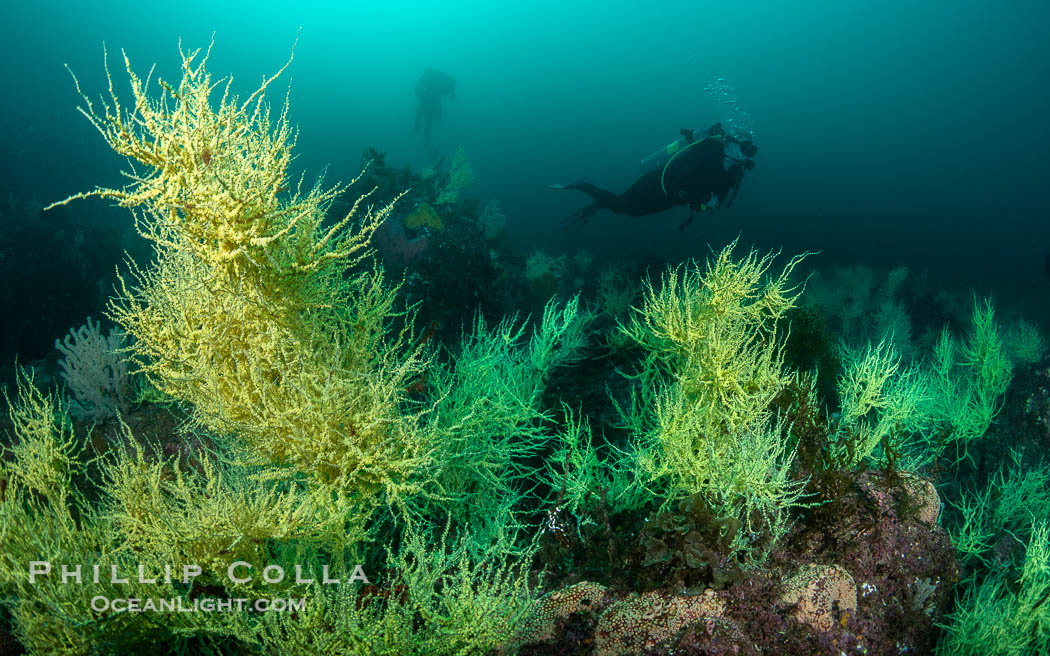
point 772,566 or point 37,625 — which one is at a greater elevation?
point 37,625

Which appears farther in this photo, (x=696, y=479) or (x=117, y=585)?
(x=696, y=479)

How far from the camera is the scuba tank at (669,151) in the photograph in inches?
435

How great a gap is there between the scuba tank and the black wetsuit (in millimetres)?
272

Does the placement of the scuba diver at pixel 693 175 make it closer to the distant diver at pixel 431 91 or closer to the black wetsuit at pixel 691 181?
the black wetsuit at pixel 691 181

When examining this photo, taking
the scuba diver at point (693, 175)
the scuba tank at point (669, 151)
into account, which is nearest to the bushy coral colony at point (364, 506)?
the scuba diver at point (693, 175)

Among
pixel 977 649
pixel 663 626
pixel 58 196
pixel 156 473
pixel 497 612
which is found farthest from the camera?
pixel 58 196

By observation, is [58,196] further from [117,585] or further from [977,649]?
[977,649]

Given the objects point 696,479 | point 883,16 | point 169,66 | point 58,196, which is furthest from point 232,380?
point 883,16

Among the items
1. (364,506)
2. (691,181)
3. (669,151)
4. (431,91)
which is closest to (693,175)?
(691,181)

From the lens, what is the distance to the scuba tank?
11.0 metres

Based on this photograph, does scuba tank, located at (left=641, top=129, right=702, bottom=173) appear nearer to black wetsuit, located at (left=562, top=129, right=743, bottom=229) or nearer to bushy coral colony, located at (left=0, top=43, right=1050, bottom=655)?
black wetsuit, located at (left=562, top=129, right=743, bottom=229)

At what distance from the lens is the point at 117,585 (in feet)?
8.53

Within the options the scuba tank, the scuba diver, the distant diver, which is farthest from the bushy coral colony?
the distant diver

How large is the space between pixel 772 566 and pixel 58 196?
1363 inches
